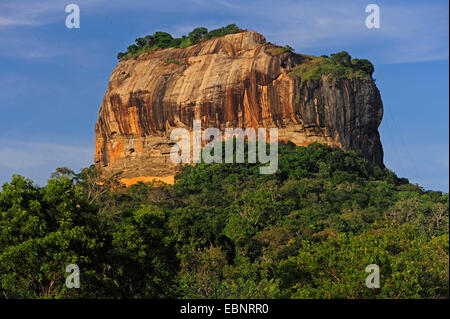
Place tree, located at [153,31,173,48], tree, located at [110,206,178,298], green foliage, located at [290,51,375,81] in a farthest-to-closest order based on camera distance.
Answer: tree, located at [153,31,173,48]
green foliage, located at [290,51,375,81]
tree, located at [110,206,178,298]

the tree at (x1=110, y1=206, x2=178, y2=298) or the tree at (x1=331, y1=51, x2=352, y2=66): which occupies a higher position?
the tree at (x1=331, y1=51, x2=352, y2=66)

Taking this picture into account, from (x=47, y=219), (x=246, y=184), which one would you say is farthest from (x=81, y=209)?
(x=246, y=184)

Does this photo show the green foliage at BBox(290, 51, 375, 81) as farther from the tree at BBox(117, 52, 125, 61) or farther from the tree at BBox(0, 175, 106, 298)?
the tree at BBox(0, 175, 106, 298)

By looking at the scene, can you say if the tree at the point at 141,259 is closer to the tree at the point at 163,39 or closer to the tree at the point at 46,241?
the tree at the point at 46,241

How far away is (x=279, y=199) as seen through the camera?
152 feet

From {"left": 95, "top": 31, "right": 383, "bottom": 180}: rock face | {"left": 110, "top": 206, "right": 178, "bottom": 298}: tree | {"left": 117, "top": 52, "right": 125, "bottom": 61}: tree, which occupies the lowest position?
{"left": 110, "top": 206, "right": 178, "bottom": 298}: tree

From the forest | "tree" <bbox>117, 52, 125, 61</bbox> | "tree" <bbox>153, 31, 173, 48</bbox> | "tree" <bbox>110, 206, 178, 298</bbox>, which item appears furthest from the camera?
"tree" <bbox>117, 52, 125, 61</bbox>

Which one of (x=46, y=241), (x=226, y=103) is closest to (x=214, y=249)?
(x=46, y=241)

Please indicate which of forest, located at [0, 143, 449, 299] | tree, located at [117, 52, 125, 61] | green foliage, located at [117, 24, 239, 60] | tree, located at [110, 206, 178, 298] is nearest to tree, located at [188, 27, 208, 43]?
green foliage, located at [117, 24, 239, 60]

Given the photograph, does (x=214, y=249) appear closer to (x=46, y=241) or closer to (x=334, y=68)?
(x=46, y=241)

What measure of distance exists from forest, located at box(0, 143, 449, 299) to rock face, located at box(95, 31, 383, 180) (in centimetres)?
1099

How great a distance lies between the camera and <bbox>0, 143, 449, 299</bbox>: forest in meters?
22.5
